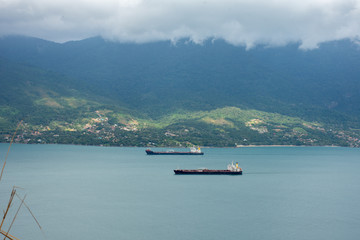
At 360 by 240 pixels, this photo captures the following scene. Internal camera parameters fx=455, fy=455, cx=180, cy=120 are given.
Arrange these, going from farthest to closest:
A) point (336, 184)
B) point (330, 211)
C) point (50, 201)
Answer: point (336, 184), point (50, 201), point (330, 211)

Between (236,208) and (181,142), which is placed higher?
(181,142)

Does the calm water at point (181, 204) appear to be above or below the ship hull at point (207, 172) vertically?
below

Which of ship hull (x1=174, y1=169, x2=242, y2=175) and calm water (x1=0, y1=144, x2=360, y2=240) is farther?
ship hull (x1=174, y1=169, x2=242, y2=175)

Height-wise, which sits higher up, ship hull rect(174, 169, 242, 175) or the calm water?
ship hull rect(174, 169, 242, 175)

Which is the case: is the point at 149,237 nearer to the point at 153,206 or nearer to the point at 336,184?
the point at 153,206

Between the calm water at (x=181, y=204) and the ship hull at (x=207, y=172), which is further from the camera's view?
the ship hull at (x=207, y=172)

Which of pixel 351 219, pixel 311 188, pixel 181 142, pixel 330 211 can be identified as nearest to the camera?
pixel 351 219

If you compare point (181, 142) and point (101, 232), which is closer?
point (101, 232)

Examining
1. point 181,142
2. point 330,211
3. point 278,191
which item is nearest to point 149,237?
point 330,211
